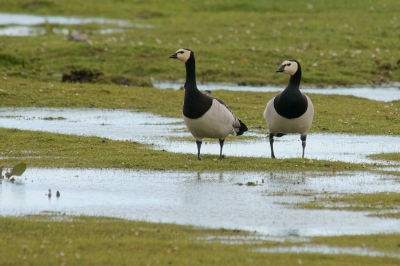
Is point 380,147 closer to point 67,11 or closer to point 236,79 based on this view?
point 236,79

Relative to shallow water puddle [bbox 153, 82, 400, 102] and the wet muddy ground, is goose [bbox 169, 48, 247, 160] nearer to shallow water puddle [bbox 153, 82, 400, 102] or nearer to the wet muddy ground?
the wet muddy ground

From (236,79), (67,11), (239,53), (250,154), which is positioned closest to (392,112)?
(250,154)

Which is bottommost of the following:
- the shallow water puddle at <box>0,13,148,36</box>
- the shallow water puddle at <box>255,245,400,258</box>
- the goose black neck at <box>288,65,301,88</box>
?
the shallow water puddle at <box>255,245,400,258</box>

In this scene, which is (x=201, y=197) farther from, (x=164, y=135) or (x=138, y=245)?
(x=164, y=135)

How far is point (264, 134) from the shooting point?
1803 centimetres

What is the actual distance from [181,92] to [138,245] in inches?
634

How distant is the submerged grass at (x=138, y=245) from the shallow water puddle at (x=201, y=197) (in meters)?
0.50

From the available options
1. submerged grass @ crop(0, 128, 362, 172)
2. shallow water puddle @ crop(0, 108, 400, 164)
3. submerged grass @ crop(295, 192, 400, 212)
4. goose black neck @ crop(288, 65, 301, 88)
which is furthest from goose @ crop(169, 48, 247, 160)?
submerged grass @ crop(295, 192, 400, 212)

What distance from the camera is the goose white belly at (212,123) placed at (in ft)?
45.6

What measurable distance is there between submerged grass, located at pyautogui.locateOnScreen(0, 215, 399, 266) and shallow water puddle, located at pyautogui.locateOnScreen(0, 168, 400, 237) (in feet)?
1.65

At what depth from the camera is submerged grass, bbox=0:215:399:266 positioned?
780cm

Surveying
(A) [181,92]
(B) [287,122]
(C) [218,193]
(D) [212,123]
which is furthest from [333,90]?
(C) [218,193]

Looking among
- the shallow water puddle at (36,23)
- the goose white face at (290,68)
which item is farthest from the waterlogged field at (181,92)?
the goose white face at (290,68)

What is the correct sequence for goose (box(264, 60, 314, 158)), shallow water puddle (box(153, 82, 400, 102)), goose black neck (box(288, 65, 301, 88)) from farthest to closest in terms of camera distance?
shallow water puddle (box(153, 82, 400, 102)) < goose black neck (box(288, 65, 301, 88)) < goose (box(264, 60, 314, 158))
